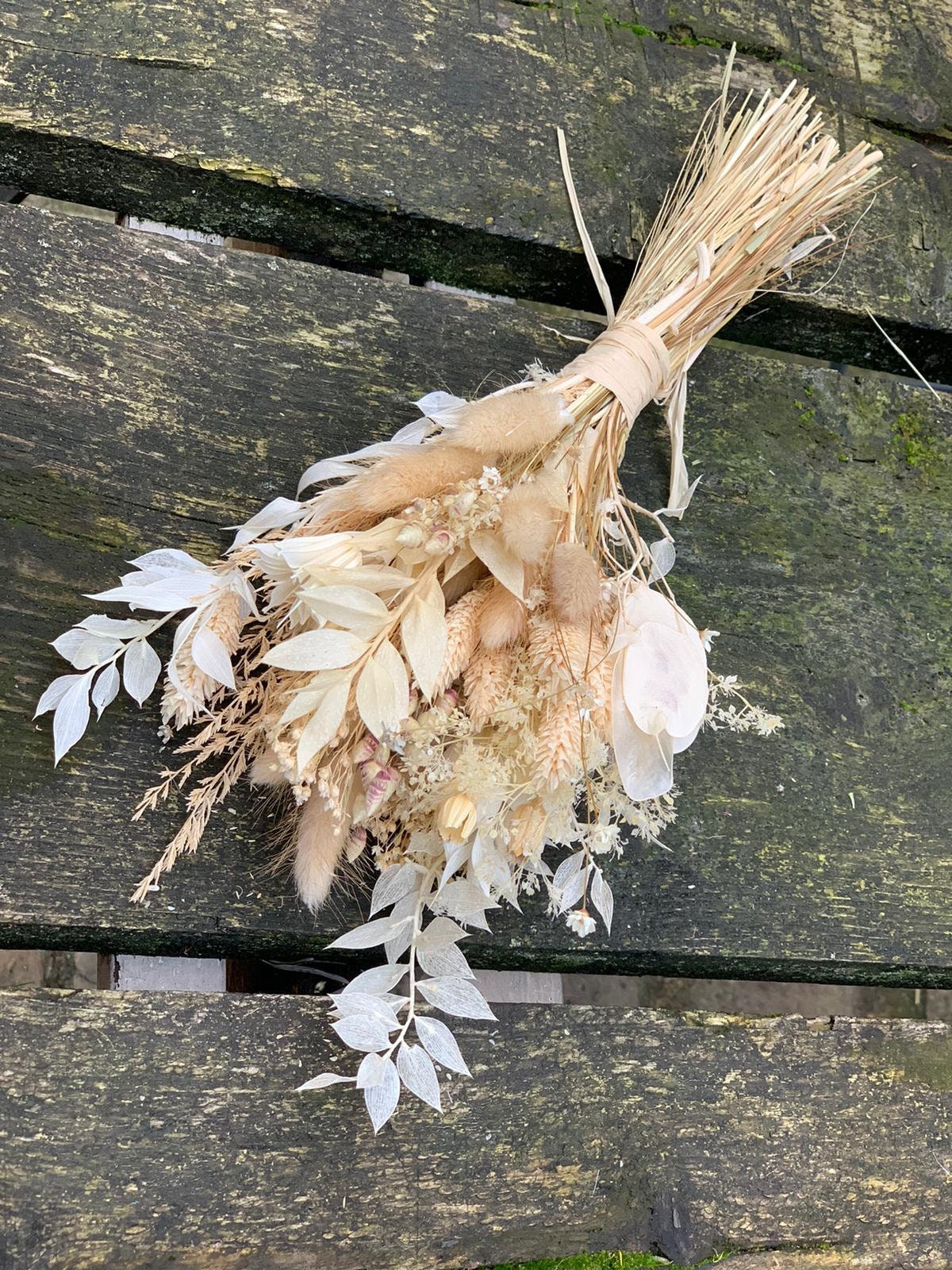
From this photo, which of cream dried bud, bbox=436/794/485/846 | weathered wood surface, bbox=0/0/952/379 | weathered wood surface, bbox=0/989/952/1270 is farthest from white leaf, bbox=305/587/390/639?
weathered wood surface, bbox=0/0/952/379

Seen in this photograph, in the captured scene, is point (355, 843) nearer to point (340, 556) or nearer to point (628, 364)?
point (340, 556)

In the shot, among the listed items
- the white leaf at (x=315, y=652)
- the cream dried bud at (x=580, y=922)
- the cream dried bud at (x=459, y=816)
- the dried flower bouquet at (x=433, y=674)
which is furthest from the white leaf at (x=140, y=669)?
the cream dried bud at (x=580, y=922)

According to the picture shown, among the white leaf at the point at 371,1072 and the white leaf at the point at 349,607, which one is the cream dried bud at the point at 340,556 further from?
the white leaf at the point at 371,1072

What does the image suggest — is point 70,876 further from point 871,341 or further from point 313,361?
point 871,341

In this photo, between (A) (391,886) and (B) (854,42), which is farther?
(B) (854,42)

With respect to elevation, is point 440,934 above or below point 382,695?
below

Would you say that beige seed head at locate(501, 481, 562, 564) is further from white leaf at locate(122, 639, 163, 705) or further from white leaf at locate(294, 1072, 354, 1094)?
white leaf at locate(294, 1072, 354, 1094)

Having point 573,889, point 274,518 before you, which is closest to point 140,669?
point 274,518

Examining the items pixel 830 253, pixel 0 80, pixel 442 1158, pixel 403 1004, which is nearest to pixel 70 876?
pixel 403 1004
